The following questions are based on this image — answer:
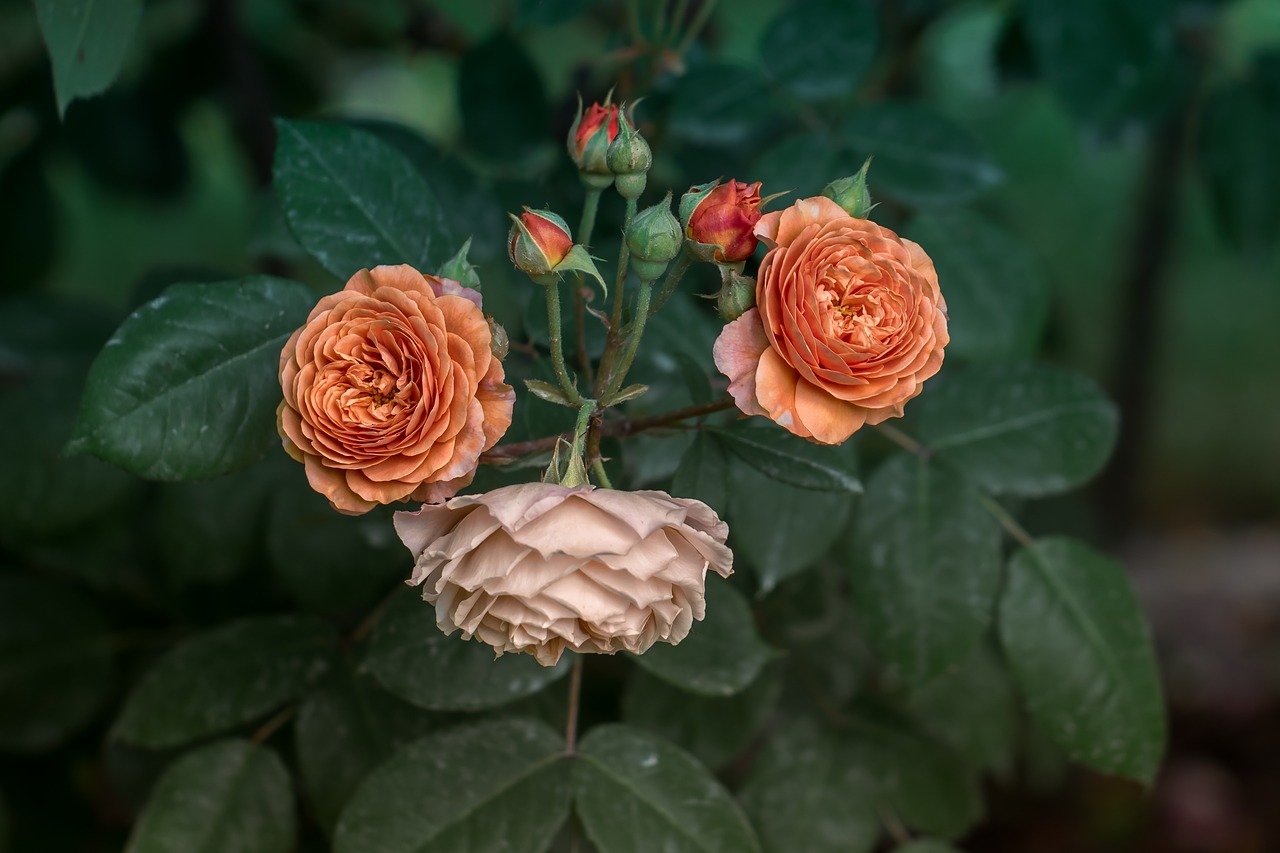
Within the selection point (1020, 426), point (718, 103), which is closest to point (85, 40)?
point (718, 103)

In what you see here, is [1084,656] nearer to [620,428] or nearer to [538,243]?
[620,428]

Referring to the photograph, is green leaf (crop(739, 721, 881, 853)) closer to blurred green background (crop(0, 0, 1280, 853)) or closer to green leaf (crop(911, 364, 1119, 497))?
green leaf (crop(911, 364, 1119, 497))

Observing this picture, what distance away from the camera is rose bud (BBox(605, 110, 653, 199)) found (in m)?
0.59

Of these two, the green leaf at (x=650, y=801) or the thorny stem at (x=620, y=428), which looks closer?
the thorny stem at (x=620, y=428)

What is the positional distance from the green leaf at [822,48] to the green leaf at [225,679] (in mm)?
654

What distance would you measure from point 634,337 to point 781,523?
30 cm

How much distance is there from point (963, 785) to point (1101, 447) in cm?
34

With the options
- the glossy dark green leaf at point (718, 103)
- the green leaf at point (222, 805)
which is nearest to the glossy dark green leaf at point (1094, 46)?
the glossy dark green leaf at point (718, 103)

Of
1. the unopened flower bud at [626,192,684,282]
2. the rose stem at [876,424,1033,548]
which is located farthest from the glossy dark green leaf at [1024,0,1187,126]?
the unopened flower bud at [626,192,684,282]

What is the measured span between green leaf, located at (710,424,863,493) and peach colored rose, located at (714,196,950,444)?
0.26ft

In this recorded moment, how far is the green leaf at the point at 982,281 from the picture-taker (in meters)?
1.04

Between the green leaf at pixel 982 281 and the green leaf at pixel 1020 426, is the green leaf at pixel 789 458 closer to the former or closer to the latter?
the green leaf at pixel 1020 426

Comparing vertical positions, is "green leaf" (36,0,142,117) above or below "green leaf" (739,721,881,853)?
A: above

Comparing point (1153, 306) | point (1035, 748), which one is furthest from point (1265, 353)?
point (1035, 748)
